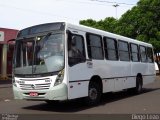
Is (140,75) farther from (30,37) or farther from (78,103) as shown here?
(30,37)

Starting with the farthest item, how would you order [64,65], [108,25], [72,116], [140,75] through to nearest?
[108,25], [140,75], [64,65], [72,116]

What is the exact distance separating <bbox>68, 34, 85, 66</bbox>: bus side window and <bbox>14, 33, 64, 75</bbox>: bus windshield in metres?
0.31

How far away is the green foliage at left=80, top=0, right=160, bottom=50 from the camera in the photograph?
4316cm

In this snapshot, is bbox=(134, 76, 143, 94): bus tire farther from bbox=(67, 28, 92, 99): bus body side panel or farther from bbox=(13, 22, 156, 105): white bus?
bbox=(67, 28, 92, 99): bus body side panel

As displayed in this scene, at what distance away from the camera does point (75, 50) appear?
12.4 meters

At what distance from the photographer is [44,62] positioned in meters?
11.9

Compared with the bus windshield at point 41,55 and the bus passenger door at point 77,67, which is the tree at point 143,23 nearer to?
the bus passenger door at point 77,67

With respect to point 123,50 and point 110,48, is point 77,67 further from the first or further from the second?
point 123,50

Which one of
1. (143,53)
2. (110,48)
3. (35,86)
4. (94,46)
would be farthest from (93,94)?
(143,53)

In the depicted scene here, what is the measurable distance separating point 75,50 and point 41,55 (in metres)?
1.19

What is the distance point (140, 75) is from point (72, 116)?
874cm

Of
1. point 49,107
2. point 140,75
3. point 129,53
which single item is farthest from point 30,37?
point 140,75

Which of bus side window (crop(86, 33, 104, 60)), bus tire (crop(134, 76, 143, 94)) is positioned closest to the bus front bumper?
bus side window (crop(86, 33, 104, 60))

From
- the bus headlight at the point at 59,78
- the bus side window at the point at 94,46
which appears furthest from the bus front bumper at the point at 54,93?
the bus side window at the point at 94,46
